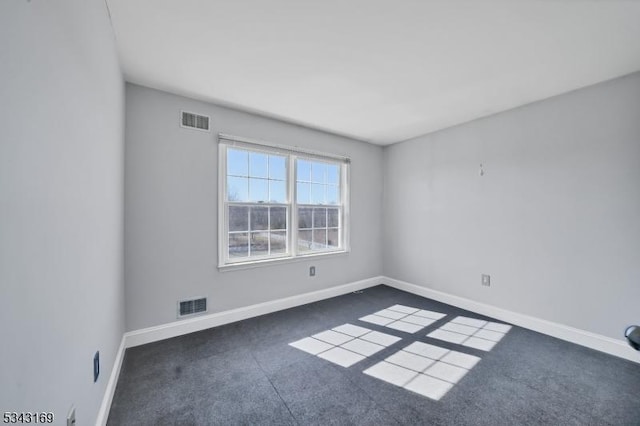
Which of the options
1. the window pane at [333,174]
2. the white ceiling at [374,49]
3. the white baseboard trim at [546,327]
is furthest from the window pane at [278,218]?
the white baseboard trim at [546,327]

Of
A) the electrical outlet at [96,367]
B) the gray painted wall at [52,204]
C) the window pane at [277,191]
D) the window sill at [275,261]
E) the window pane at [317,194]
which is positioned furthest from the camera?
the window pane at [317,194]

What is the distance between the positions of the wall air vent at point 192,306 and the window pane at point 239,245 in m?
0.61

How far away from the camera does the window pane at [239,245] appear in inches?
126

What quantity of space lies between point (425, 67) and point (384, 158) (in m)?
2.58

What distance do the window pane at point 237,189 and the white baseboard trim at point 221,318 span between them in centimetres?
139

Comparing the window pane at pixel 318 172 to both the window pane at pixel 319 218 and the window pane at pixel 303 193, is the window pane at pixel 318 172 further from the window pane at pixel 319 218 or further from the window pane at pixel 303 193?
the window pane at pixel 319 218

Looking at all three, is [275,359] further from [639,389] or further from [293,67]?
[639,389]

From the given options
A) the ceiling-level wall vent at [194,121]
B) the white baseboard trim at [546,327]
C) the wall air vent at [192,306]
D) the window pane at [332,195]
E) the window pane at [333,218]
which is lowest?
the white baseboard trim at [546,327]

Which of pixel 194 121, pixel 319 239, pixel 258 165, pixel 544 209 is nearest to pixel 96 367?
pixel 194 121

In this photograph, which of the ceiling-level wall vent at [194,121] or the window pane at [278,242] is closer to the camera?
the ceiling-level wall vent at [194,121]

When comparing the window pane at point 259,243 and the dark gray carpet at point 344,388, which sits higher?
the window pane at point 259,243

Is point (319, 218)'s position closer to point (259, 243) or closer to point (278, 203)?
point (278, 203)

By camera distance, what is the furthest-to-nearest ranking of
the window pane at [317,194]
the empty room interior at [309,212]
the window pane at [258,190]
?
the window pane at [317,194] < the window pane at [258,190] < the empty room interior at [309,212]

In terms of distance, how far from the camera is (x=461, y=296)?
3.63 meters
